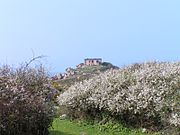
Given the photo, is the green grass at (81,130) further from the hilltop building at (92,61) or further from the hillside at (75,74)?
the hilltop building at (92,61)

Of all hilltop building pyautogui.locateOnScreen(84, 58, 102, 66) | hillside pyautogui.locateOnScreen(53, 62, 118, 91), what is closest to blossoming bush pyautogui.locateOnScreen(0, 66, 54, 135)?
hillside pyautogui.locateOnScreen(53, 62, 118, 91)

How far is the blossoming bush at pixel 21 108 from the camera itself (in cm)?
976

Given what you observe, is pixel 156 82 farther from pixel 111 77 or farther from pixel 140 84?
pixel 111 77

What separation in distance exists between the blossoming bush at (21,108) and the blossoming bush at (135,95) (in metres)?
2.83

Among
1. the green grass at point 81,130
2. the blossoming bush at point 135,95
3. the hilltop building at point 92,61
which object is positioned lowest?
the green grass at point 81,130

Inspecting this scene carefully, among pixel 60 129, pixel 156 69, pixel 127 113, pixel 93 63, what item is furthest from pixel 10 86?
pixel 93 63

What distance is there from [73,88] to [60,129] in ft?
9.53

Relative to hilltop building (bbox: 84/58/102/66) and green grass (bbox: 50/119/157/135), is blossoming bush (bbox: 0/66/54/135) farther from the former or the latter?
hilltop building (bbox: 84/58/102/66)

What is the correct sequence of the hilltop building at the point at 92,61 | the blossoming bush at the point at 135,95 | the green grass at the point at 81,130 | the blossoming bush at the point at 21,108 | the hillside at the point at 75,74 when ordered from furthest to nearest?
the hilltop building at the point at 92,61 < the hillside at the point at 75,74 < the green grass at the point at 81,130 < the blossoming bush at the point at 135,95 < the blossoming bush at the point at 21,108

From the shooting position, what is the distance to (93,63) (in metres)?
27.5

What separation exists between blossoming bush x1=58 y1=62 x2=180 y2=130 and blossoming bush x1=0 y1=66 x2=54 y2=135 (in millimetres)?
2829

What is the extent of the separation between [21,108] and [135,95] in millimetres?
4166

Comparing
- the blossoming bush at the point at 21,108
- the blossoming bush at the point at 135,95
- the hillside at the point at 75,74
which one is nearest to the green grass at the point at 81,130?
the blossoming bush at the point at 135,95

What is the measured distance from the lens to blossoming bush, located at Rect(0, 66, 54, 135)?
9758 mm
